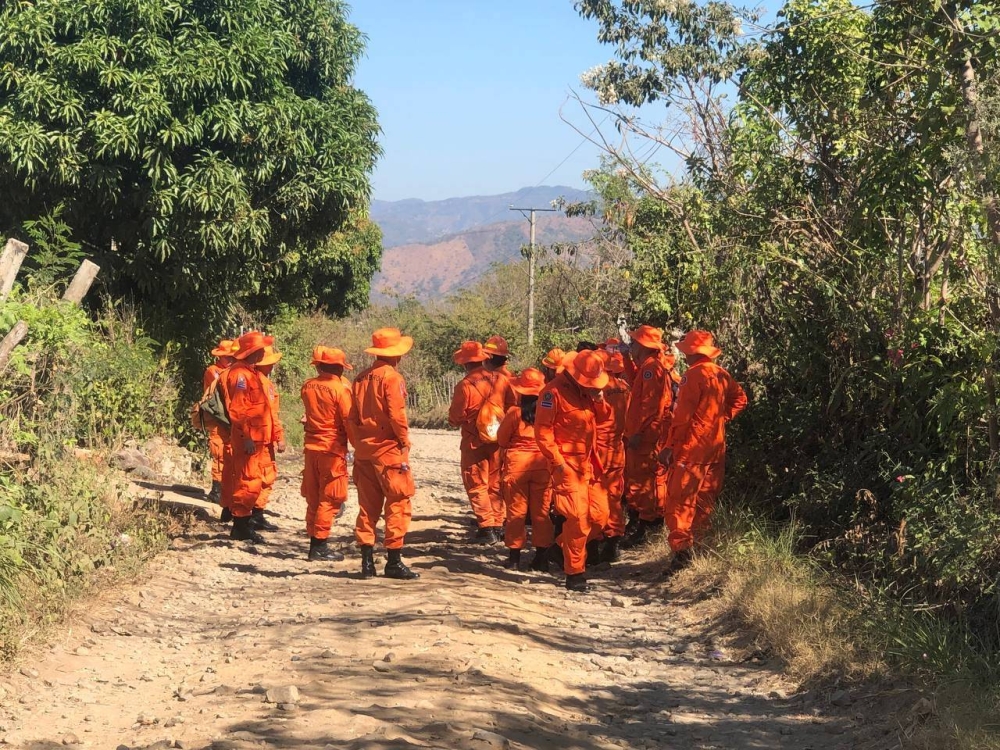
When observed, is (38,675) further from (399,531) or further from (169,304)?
(169,304)

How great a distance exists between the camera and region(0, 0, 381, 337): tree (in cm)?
1133

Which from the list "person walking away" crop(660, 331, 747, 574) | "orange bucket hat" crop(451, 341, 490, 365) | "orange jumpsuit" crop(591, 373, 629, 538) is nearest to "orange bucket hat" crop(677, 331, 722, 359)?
"person walking away" crop(660, 331, 747, 574)

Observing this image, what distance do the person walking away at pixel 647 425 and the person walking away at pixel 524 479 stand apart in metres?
1.09

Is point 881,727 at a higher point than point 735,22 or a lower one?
lower

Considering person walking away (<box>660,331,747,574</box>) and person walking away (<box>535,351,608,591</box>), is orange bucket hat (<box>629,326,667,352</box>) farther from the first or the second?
person walking away (<box>535,351,608,591</box>)

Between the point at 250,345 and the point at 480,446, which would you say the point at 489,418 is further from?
the point at 250,345

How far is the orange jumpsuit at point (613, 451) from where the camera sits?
964 centimetres

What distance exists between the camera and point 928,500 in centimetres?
708

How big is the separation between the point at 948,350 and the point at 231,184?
7.89 m

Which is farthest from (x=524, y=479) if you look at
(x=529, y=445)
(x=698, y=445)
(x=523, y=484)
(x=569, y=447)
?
(x=698, y=445)

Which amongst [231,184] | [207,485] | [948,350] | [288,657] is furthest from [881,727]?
[207,485]

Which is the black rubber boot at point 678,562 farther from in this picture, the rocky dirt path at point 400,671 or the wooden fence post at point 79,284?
the wooden fence post at point 79,284

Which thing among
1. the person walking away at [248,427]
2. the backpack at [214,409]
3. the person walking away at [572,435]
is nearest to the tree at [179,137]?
the backpack at [214,409]

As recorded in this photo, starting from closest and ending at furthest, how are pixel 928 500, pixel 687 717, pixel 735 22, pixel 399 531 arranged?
pixel 687 717 → pixel 928 500 → pixel 399 531 → pixel 735 22
